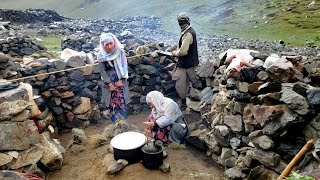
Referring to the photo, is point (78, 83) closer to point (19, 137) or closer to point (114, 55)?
point (114, 55)

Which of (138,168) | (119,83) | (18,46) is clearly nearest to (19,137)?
(138,168)

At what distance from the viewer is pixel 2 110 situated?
544 cm

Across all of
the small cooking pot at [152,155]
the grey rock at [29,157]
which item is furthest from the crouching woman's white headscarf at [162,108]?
the grey rock at [29,157]

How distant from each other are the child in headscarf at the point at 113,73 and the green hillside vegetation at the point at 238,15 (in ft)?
31.7

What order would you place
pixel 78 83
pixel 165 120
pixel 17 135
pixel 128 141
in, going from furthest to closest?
1. pixel 78 83
2. pixel 165 120
3. pixel 128 141
4. pixel 17 135

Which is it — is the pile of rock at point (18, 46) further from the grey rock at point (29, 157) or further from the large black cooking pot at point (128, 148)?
the large black cooking pot at point (128, 148)

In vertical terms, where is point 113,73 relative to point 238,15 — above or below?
above

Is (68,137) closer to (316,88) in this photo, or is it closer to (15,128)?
(15,128)

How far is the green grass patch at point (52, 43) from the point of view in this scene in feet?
47.3

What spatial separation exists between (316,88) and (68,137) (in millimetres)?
5296

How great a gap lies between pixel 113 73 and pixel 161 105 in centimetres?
172

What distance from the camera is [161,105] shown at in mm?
6730

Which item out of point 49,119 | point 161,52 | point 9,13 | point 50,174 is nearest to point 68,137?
point 49,119

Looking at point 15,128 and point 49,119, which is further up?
point 15,128
